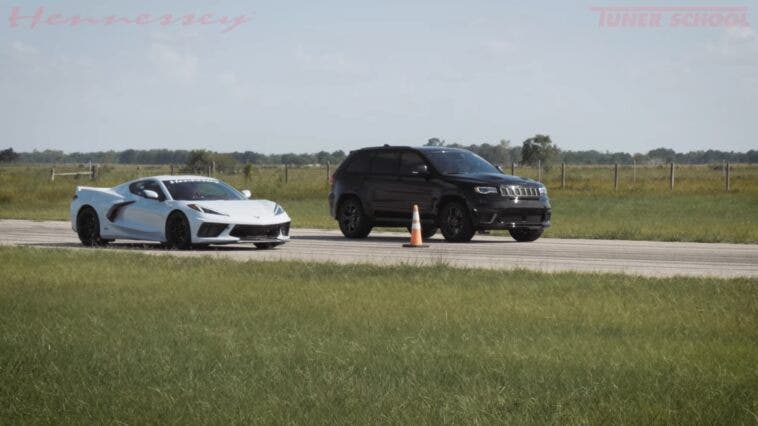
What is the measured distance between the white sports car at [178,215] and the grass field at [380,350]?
669 cm

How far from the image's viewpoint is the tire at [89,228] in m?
24.7

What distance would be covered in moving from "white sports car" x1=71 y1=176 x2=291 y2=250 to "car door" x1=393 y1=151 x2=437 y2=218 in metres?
3.09

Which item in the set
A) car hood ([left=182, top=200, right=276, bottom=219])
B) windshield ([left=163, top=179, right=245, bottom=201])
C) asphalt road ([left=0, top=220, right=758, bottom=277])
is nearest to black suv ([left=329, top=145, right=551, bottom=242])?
asphalt road ([left=0, top=220, right=758, bottom=277])

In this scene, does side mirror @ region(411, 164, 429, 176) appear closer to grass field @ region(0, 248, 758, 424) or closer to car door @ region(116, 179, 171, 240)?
car door @ region(116, 179, 171, 240)

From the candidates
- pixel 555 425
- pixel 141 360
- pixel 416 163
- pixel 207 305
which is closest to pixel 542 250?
pixel 416 163

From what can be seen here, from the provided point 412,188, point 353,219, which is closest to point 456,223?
point 412,188

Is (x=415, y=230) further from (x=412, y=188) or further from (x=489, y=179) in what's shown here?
(x=489, y=179)

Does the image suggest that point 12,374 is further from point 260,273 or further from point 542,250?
point 542,250

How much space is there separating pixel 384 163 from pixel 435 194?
1.75 meters

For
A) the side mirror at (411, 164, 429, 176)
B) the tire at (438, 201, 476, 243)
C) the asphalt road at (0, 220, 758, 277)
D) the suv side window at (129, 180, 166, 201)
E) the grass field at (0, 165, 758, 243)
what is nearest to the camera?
the asphalt road at (0, 220, 758, 277)

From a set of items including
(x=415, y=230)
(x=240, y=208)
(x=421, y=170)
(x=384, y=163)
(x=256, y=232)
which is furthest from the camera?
(x=384, y=163)

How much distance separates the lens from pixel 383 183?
26.9 meters

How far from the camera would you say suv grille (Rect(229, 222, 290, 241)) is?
23.3m

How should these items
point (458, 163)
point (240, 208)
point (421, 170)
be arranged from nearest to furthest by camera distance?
point (240, 208)
point (421, 170)
point (458, 163)
